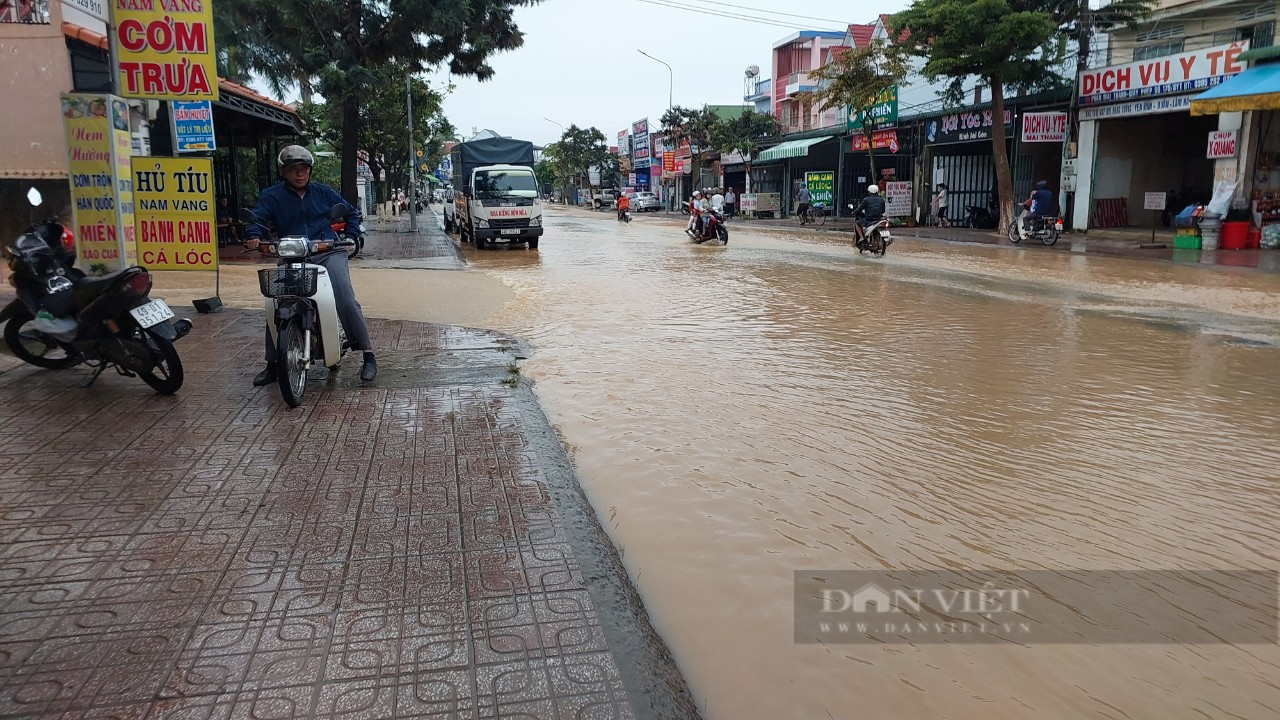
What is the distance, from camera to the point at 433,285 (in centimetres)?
1330

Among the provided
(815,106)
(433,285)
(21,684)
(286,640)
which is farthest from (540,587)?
(815,106)

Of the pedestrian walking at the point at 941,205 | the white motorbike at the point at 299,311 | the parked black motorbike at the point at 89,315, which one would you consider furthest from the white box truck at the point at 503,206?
the pedestrian walking at the point at 941,205

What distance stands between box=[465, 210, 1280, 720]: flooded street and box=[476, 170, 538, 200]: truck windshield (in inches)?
451

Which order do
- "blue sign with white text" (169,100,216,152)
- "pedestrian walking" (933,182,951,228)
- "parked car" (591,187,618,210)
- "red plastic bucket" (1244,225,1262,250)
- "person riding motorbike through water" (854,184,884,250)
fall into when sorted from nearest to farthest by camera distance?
"blue sign with white text" (169,100,216,152) < "person riding motorbike through water" (854,184,884,250) < "red plastic bucket" (1244,225,1262,250) < "pedestrian walking" (933,182,951,228) < "parked car" (591,187,618,210)

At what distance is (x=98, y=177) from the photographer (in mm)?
8906

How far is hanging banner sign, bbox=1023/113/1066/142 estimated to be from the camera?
2436cm

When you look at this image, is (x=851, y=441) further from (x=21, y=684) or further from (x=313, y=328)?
(x=21, y=684)

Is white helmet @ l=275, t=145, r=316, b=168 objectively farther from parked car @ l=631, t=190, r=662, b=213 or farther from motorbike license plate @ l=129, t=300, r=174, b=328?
parked car @ l=631, t=190, r=662, b=213

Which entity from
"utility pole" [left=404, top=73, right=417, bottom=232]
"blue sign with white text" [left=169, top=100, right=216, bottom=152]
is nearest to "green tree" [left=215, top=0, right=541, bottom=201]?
"blue sign with white text" [left=169, top=100, right=216, bottom=152]

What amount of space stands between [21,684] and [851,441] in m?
4.17

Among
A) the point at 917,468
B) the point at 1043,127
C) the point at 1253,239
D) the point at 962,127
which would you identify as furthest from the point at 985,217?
the point at 917,468

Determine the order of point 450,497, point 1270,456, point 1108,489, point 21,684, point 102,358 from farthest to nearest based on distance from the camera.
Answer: point 102,358 → point 1270,456 → point 1108,489 → point 450,497 → point 21,684

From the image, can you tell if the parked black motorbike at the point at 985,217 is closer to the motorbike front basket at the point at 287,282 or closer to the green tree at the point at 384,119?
the green tree at the point at 384,119

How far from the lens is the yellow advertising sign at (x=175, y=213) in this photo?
9125 millimetres
